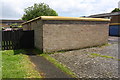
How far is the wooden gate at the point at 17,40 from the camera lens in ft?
33.2

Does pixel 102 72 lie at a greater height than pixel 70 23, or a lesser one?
lesser

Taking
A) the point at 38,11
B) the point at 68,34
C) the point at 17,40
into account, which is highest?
the point at 38,11

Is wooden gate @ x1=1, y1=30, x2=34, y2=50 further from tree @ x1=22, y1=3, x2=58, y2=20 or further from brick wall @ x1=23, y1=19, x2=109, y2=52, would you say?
tree @ x1=22, y1=3, x2=58, y2=20

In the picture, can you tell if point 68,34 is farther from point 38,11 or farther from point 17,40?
point 38,11

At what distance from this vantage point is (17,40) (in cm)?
1058

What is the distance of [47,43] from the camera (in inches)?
364

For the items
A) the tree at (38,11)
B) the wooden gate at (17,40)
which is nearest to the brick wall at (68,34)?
the wooden gate at (17,40)

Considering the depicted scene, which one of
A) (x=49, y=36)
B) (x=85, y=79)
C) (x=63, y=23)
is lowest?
(x=85, y=79)

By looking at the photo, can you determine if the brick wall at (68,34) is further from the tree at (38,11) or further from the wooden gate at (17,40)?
the tree at (38,11)

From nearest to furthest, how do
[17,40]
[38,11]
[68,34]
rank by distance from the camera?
[68,34] → [17,40] → [38,11]

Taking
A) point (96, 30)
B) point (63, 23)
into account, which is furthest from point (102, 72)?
point (96, 30)

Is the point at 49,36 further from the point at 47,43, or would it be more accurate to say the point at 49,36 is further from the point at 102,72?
the point at 102,72

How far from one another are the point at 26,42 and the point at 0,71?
6.23 meters

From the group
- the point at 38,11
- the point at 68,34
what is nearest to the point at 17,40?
the point at 68,34
